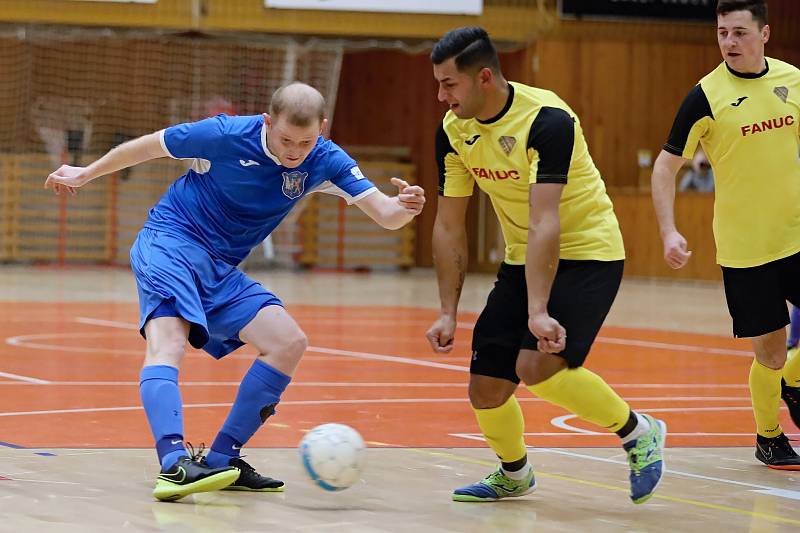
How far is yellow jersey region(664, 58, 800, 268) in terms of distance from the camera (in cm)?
661

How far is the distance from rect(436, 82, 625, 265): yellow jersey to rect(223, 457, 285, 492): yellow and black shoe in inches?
55.2

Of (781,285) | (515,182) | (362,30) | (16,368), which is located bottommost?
(16,368)

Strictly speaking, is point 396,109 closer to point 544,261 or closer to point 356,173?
point 356,173

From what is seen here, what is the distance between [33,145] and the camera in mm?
25734

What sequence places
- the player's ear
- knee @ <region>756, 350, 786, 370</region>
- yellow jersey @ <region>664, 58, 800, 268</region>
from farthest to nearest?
knee @ <region>756, 350, 786, 370</region>, yellow jersey @ <region>664, 58, 800, 268</region>, the player's ear

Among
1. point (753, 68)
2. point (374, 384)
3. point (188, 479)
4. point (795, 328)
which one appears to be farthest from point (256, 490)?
point (795, 328)

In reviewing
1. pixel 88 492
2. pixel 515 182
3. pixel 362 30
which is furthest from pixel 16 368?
pixel 362 30

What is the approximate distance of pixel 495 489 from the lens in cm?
580

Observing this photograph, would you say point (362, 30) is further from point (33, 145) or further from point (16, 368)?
point (16, 368)

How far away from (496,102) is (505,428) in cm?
139

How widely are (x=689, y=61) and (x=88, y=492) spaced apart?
70.6 ft

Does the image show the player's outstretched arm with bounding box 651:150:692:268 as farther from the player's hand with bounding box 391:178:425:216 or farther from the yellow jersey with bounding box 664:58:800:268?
the player's hand with bounding box 391:178:425:216

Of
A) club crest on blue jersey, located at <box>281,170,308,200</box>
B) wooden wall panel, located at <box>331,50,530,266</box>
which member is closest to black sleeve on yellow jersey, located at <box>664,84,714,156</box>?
club crest on blue jersey, located at <box>281,170,308,200</box>

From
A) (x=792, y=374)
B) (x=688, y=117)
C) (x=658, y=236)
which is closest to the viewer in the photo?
(x=688, y=117)
